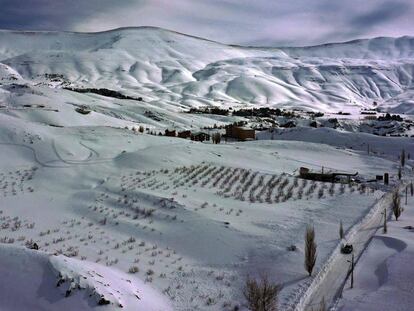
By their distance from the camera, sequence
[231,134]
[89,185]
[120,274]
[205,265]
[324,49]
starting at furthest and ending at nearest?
[324,49] → [231,134] → [89,185] → [205,265] → [120,274]

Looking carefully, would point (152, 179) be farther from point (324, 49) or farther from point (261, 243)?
point (324, 49)

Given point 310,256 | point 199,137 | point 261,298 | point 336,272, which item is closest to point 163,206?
point 310,256

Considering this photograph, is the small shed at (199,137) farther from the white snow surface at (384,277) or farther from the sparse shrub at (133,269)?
the sparse shrub at (133,269)

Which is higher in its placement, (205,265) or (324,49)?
(324,49)

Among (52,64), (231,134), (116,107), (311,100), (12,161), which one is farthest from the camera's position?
(52,64)

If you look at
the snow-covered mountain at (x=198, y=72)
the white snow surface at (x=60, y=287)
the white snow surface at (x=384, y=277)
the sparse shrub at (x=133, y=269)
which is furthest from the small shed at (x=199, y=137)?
the snow-covered mountain at (x=198, y=72)

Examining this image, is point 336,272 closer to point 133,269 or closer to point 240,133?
point 133,269

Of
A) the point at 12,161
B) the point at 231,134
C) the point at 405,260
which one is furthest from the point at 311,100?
the point at 405,260

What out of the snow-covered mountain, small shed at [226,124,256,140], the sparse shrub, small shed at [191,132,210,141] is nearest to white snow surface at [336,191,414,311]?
the sparse shrub

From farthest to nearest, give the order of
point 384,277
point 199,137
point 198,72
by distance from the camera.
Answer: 1. point 198,72
2. point 199,137
3. point 384,277
